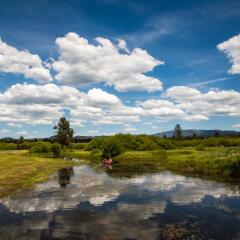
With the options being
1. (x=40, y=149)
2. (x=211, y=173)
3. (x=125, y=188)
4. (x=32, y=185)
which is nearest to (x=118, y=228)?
(x=125, y=188)

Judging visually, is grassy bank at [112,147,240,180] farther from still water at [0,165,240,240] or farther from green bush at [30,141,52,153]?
green bush at [30,141,52,153]

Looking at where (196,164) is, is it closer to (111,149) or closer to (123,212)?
(111,149)

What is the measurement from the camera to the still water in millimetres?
30422

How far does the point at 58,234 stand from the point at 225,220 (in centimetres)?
1544

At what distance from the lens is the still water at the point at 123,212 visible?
99.8ft

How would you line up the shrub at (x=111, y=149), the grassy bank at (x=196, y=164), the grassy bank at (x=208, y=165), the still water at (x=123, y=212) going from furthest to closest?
1. the shrub at (x=111, y=149)
2. the grassy bank at (x=196, y=164)
3. the grassy bank at (x=208, y=165)
4. the still water at (x=123, y=212)

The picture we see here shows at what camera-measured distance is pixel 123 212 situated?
38406 millimetres

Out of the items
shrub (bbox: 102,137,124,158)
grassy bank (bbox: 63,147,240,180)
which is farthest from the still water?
shrub (bbox: 102,137,124,158)

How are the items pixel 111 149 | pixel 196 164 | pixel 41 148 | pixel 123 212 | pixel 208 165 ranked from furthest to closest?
1. pixel 41 148
2. pixel 111 149
3. pixel 196 164
4. pixel 208 165
5. pixel 123 212

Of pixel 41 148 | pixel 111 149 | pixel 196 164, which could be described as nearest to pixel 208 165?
pixel 196 164

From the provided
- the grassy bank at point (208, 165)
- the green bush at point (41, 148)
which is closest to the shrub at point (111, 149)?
the grassy bank at point (208, 165)

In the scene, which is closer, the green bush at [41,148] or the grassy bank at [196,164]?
the grassy bank at [196,164]

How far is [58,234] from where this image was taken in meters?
30.1

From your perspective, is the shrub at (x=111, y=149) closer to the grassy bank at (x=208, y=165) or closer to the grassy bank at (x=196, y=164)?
the grassy bank at (x=196, y=164)
